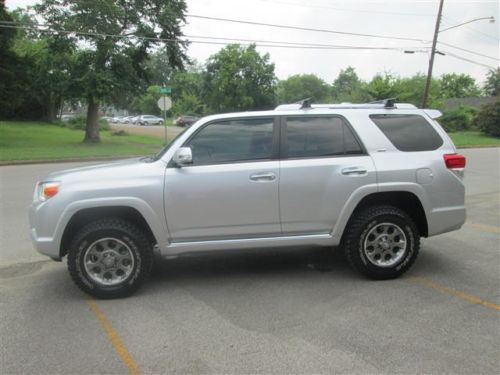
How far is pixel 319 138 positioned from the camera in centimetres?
521

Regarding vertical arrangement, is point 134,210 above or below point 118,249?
above

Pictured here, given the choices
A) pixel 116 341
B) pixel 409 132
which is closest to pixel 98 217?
pixel 116 341

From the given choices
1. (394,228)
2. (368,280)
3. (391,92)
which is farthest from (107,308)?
(391,92)

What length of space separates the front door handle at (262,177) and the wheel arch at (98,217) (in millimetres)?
1140

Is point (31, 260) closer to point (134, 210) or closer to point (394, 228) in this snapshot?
point (134, 210)

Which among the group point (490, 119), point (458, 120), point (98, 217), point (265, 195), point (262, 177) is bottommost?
point (458, 120)

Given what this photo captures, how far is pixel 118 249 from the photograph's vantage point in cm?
481

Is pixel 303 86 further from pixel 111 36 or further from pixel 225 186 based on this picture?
pixel 225 186

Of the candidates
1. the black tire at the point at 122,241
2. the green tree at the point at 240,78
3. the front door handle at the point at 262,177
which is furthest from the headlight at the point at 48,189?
the green tree at the point at 240,78

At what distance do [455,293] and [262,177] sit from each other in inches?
86.9

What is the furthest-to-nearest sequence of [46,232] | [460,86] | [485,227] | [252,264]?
[460,86]
[485,227]
[252,264]
[46,232]

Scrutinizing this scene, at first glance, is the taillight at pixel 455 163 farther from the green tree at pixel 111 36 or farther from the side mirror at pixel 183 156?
the green tree at pixel 111 36

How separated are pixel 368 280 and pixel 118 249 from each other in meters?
2.59

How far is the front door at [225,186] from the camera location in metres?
4.84
